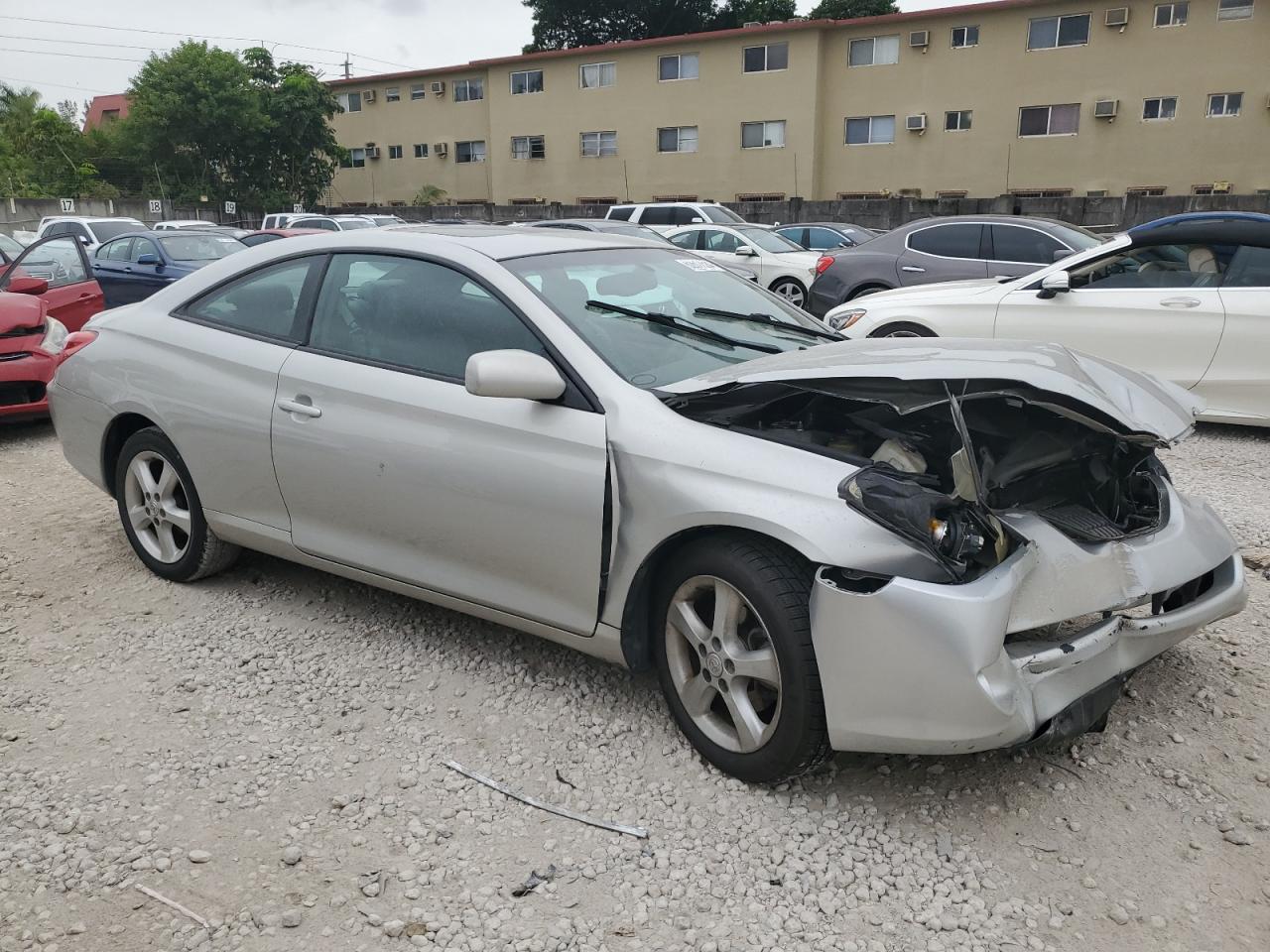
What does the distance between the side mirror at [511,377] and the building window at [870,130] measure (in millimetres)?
33090

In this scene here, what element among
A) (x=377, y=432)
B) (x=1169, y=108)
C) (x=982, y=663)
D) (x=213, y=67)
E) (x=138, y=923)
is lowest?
Result: (x=138, y=923)

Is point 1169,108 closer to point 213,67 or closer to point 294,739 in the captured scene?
point 294,739

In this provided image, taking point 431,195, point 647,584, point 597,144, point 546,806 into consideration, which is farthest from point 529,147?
point 546,806

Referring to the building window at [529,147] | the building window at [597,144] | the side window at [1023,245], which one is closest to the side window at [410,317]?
the side window at [1023,245]

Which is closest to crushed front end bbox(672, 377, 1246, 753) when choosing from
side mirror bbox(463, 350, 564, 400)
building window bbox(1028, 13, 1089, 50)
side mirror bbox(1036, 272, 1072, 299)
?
side mirror bbox(463, 350, 564, 400)

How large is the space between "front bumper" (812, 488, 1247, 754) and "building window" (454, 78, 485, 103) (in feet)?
139

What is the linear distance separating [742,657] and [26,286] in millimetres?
7454

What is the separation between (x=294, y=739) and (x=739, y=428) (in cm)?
177

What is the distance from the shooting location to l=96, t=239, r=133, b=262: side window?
1296 centimetres

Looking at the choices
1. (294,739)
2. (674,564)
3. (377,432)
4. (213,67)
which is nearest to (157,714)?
(294,739)

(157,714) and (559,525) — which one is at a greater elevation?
(559,525)

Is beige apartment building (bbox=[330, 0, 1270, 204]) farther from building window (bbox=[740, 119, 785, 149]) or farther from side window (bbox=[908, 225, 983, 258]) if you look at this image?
side window (bbox=[908, 225, 983, 258])

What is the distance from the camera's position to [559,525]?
10.1 feet

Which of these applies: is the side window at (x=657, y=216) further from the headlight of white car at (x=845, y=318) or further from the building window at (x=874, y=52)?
the building window at (x=874, y=52)
